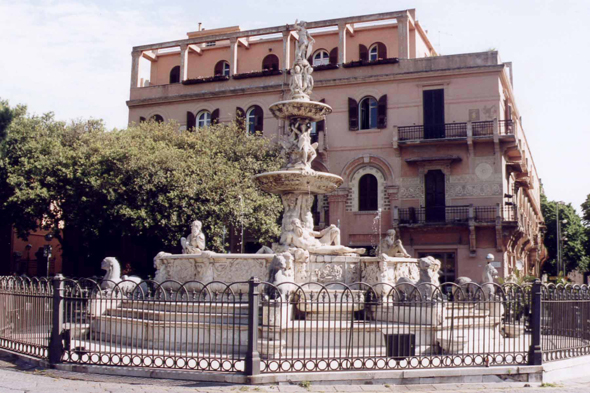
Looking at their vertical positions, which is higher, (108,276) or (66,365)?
(108,276)

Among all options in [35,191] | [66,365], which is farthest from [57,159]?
[66,365]

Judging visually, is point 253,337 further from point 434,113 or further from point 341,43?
point 341,43

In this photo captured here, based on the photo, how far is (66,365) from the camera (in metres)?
10.6

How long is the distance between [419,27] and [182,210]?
56.6 feet

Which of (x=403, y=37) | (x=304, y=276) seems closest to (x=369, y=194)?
(x=403, y=37)

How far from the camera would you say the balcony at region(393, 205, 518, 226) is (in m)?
30.0

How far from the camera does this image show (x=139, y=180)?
84.7 ft

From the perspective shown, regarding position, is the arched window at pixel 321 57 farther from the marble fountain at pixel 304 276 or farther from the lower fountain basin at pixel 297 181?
the lower fountain basin at pixel 297 181

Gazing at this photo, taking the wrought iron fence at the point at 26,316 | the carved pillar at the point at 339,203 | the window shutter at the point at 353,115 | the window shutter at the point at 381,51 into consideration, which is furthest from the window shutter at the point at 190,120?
the wrought iron fence at the point at 26,316

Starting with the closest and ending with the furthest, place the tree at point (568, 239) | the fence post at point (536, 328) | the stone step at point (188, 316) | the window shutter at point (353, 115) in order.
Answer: the fence post at point (536, 328)
the stone step at point (188, 316)
the window shutter at point (353, 115)
the tree at point (568, 239)

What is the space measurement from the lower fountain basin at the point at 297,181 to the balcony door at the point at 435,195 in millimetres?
16089

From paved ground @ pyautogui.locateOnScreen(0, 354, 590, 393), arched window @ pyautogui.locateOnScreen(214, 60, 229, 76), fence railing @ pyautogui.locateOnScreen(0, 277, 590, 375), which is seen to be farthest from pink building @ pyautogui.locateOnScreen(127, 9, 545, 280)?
Result: paved ground @ pyautogui.locateOnScreen(0, 354, 590, 393)

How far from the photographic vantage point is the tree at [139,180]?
25984mm

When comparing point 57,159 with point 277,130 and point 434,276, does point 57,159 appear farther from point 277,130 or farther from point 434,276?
point 434,276
